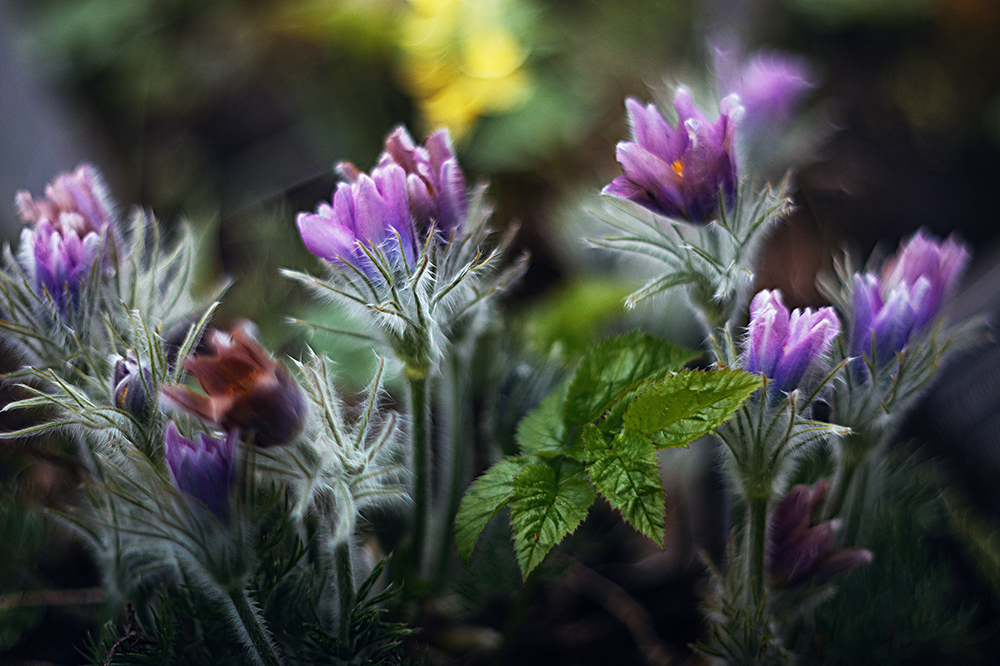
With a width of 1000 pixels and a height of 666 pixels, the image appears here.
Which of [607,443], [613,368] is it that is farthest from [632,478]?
[613,368]

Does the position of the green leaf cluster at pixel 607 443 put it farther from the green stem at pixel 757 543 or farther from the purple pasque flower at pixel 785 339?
the green stem at pixel 757 543

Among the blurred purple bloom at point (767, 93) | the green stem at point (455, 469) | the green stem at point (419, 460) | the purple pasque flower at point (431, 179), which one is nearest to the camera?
the purple pasque flower at point (431, 179)

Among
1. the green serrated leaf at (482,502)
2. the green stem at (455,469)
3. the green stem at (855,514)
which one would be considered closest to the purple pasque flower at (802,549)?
the green stem at (855,514)

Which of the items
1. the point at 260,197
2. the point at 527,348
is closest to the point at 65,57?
the point at 260,197

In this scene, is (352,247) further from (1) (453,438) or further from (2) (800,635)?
(2) (800,635)

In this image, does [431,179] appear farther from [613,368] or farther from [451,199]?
[613,368]

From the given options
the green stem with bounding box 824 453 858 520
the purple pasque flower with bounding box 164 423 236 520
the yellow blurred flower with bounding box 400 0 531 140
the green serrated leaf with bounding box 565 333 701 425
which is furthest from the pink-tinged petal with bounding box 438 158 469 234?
the yellow blurred flower with bounding box 400 0 531 140
